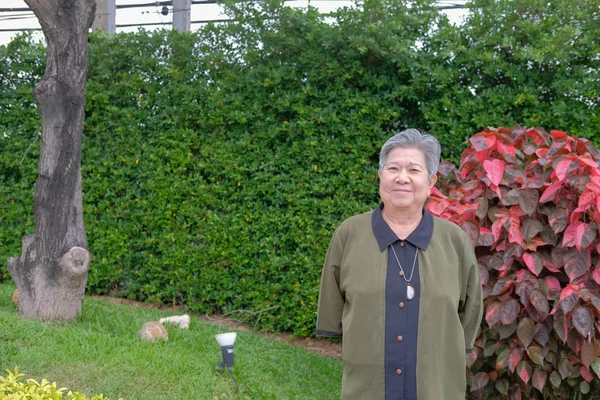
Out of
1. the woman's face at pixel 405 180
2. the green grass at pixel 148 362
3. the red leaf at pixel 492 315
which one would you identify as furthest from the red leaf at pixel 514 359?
the woman's face at pixel 405 180

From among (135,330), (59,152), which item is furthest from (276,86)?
(135,330)

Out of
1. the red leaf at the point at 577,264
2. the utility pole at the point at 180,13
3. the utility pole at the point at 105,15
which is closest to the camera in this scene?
the red leaf at the point at 577,264

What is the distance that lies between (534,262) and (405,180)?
146cm

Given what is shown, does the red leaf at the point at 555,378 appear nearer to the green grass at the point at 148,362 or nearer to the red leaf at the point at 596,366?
the red leaf at the point at 596,366

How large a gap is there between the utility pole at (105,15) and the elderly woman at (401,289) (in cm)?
626

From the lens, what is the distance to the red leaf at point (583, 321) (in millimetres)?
3506

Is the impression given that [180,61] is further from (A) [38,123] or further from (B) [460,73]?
(B) [460,73]

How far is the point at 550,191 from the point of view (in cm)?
367

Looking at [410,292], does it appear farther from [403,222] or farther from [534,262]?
[534,262]

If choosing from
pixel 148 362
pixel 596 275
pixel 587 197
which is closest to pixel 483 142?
pixel 587 197

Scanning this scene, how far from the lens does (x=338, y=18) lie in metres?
5.37

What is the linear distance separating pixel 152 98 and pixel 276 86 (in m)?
1.23

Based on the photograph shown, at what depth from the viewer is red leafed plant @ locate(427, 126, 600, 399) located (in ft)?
11.8

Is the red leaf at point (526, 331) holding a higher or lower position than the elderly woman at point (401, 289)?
lower
